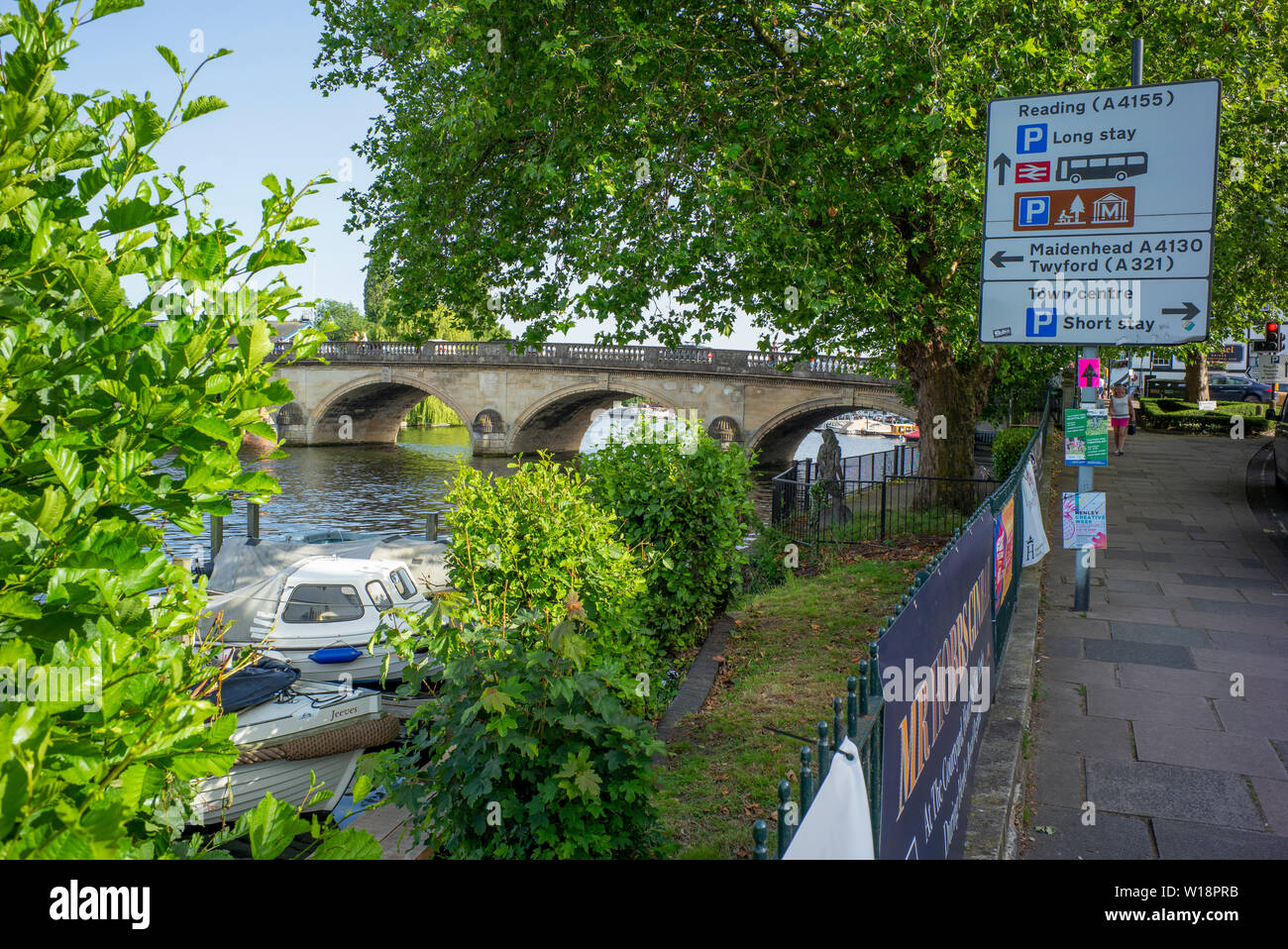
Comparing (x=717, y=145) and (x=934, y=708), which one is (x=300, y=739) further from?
(x=717, y=145)

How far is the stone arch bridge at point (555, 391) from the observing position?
4147 centimetres

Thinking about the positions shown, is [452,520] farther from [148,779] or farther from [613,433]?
[148,779]

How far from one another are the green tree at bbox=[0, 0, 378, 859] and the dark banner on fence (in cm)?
172

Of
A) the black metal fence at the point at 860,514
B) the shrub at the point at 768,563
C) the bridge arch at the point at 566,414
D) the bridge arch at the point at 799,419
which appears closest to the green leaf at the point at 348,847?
the shrub at the point at 768,563

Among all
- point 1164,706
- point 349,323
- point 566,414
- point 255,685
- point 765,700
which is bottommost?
point 255,685

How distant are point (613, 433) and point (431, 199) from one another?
17.0 ft

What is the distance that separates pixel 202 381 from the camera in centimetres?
185

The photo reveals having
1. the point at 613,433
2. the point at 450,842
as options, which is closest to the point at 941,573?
the point at 450,842

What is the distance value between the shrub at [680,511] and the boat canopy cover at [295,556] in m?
5.37

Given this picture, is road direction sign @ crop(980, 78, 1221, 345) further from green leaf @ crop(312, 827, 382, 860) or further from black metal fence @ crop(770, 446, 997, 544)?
green leaf @ crop(312, 827, 382, 860)

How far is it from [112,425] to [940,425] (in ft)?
49.0

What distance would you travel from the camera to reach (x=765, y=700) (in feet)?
24.3

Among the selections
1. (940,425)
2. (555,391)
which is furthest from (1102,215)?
(555,391)

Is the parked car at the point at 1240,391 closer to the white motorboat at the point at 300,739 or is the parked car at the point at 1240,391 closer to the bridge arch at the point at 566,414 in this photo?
the bridge arch at the point at 566,414
